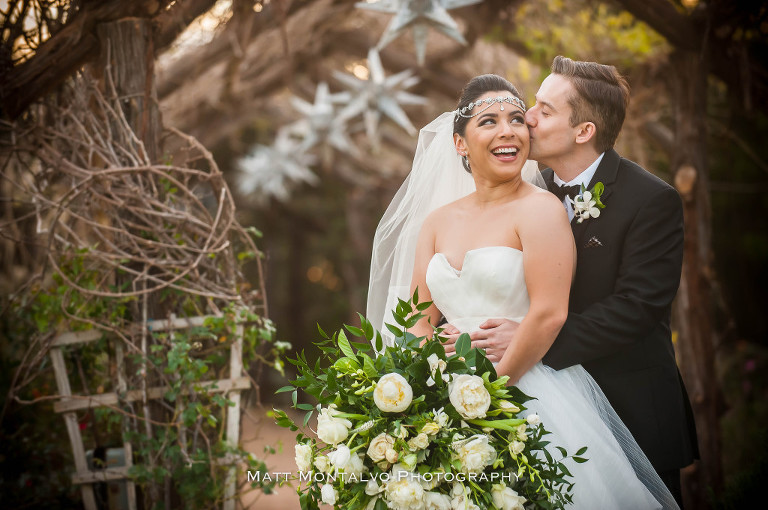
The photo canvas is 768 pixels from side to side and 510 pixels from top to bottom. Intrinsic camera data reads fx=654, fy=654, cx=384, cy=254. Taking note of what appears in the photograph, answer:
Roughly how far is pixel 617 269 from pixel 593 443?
2.29 ft

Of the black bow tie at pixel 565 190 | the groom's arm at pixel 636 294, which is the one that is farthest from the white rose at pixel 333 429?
the black bow tie at pixel 565 190

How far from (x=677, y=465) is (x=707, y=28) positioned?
295 centimetres

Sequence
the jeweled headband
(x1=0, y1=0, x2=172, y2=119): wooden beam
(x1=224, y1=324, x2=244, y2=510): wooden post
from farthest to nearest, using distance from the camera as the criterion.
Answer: (x1=224, y1=324, x2=244, y2=510): wooden post
(x1=0, y1=0, x2=172, y2=119): wooden beam
the jeweled headband

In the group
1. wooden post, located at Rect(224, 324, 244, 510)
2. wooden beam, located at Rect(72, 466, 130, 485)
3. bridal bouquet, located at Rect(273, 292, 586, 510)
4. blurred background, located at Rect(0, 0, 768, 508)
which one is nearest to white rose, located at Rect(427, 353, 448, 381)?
bridal bouquet, located at Rect(273, 292, 586, 510)

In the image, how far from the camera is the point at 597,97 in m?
2.71

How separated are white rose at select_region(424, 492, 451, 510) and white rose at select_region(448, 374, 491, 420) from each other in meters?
0.26

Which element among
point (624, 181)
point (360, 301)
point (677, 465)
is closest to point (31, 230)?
point (624, 181)

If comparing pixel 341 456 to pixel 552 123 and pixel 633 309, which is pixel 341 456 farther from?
pixel 552 123

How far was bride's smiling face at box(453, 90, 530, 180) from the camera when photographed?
251 centimetres

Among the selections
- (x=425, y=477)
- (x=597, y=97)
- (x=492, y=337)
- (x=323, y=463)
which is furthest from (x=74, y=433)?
(x=597, y=97)

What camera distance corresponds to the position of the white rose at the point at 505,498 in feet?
6.85

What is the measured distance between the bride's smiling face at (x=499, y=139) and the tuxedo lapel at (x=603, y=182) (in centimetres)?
35

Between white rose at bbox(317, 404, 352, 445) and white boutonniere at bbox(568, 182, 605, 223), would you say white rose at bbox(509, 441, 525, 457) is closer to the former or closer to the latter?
white rose at bbox(317, 404, 352, 445)

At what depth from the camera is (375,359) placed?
224 centimetres
